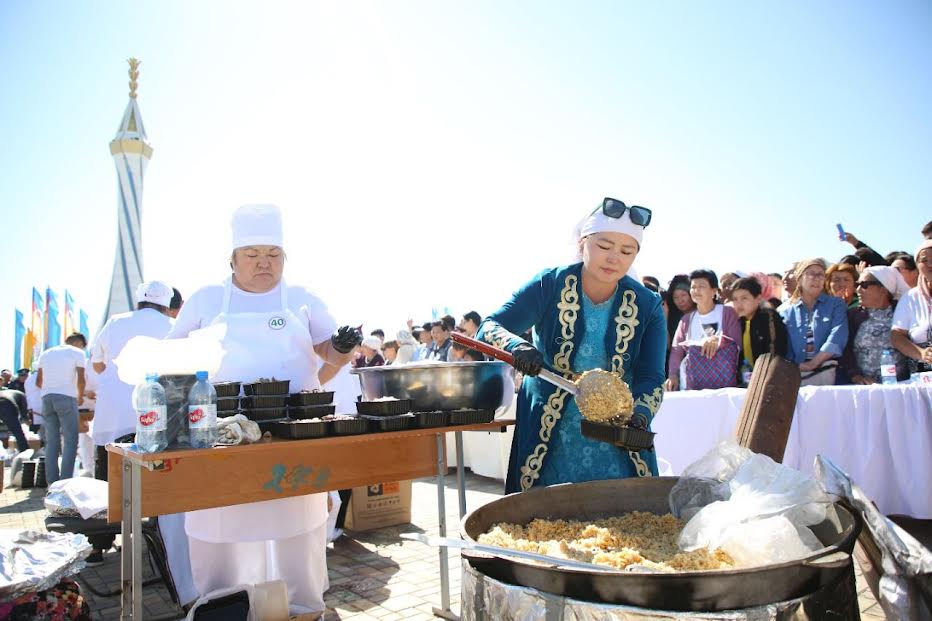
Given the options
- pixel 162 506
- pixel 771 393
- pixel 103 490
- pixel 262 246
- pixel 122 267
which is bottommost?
pixel 103 490

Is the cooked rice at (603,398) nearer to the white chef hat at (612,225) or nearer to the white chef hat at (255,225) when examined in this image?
the white chef hat at (612,225)

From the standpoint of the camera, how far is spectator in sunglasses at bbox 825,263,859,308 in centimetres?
589

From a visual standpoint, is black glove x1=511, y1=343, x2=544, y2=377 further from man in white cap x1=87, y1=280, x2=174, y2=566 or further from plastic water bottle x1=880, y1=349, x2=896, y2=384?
plastic water bottle x1=880, y1=349, x2=896, y2=384

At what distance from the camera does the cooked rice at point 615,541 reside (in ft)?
5.04

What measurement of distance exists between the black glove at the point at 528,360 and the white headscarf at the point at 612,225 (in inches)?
24.0

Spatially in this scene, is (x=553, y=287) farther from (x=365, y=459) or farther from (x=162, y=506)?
(x=162, y=506)

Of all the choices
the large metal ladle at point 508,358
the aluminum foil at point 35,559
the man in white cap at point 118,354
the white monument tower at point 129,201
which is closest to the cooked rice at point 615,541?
the large metal ladle at point 508,358

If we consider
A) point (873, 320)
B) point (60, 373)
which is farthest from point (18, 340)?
point (873, 320)

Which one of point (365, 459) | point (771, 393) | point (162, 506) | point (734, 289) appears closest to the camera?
point (162, 506)

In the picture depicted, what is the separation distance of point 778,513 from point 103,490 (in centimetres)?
389

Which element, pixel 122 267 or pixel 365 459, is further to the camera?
pixel 122 267

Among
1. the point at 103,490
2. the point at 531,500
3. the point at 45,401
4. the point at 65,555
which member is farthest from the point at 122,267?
the point at 531,500

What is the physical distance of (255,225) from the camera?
3053 millimetres

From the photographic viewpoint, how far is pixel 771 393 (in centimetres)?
315
